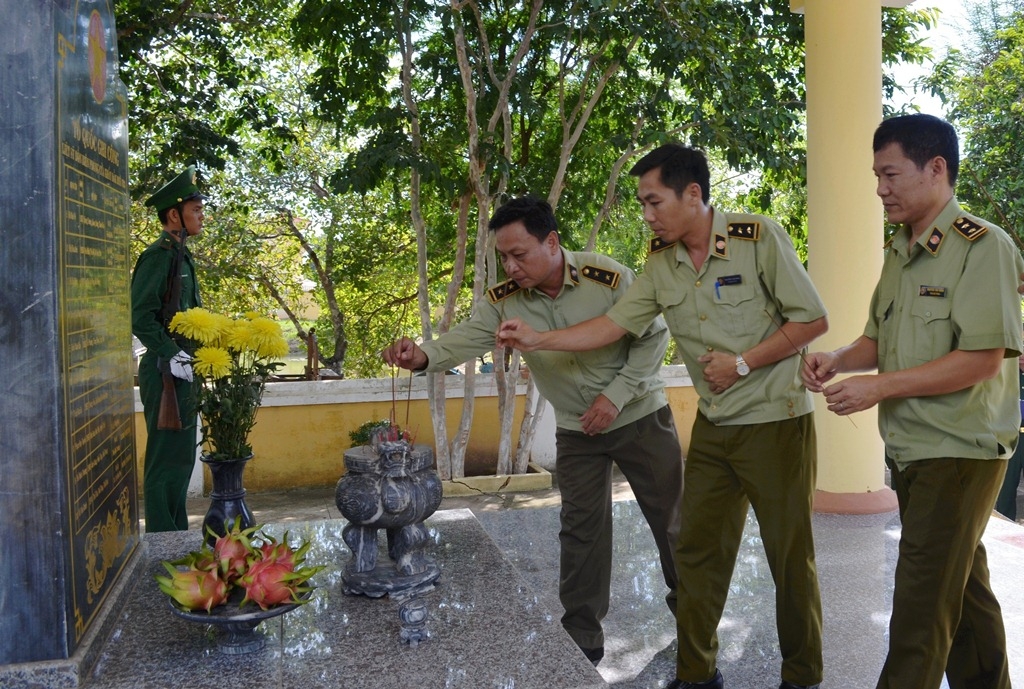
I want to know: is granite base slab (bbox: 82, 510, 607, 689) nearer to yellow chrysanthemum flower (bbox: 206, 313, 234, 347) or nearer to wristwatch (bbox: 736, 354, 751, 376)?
yellow chrysanthemum flower (bbox: 206, 313, 234, 347)

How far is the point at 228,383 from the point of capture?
112 inches

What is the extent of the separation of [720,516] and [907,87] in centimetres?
523

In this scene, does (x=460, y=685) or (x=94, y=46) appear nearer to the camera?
(x=460, y=685)

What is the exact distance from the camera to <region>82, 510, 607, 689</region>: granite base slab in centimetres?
203

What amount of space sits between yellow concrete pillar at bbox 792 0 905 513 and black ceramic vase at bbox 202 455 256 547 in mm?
3348

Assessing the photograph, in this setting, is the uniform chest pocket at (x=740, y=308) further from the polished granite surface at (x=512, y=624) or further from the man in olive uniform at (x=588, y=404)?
the polished granite surface at (x=512, y=624)

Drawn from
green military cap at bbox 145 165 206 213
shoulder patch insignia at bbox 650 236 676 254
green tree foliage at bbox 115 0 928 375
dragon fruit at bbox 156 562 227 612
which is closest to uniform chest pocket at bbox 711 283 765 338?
shoulder patch insignia at bbox 650 236 676 254

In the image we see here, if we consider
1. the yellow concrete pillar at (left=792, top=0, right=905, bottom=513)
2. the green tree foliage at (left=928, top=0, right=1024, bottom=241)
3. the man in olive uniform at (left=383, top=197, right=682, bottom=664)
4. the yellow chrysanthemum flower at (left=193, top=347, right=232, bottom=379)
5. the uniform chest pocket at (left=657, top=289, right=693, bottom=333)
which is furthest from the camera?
the green tree foliage at (left=928, top=0, right=1024, bottom=241)

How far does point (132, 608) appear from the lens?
2.48 meters

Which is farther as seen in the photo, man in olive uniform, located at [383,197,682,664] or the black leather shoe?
man in olive uniform, located at [383,197,682,664]

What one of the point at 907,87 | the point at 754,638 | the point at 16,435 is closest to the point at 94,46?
the point at 16,435

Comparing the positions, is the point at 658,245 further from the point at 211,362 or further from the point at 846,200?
the point at 846,200

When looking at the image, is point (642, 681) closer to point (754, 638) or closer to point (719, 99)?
point (754, 638)

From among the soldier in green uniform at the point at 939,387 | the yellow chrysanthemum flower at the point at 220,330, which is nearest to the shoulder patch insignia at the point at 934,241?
the soldier in green uniform at the point at 939,387
